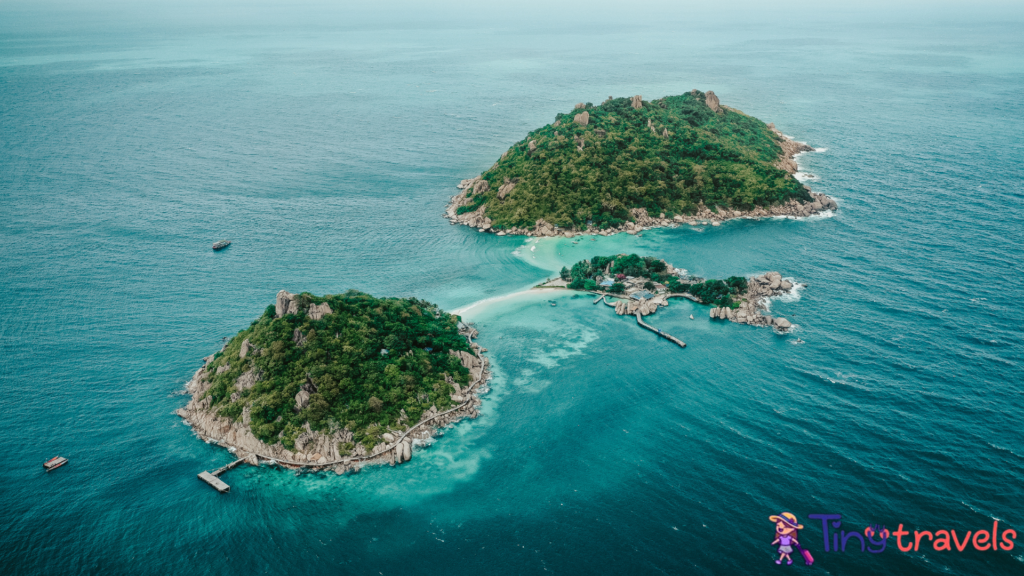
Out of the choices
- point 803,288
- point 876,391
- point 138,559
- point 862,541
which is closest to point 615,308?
point 803,288

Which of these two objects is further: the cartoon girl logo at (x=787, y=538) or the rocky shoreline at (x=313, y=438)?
the rocky shoreline at (x=313, y=438)

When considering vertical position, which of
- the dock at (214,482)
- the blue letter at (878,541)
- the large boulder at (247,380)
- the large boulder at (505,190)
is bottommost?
the blue letter at (878,541)

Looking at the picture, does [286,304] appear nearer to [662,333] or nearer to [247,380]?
[247,380]

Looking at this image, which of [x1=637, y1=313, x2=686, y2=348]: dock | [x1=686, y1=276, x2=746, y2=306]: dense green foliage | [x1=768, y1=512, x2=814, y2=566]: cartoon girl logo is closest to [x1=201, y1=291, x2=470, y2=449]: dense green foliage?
[x1=637, y1=313, x2=686, y2=348]: dock

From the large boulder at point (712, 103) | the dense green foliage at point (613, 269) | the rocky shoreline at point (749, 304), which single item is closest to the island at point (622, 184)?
the dense green foliage at point (613, 269)

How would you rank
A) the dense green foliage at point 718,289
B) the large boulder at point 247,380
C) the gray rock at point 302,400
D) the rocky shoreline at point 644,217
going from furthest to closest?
the rocky shoreline at point 644,217, the dense green foliage at point 718,289, the large boulder at point 247,380, the gray rock at point 302,400

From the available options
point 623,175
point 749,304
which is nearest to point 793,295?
point 749,304

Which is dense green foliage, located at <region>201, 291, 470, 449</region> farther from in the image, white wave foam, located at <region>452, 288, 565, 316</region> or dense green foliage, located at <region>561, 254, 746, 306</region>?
dense green foliage, located at <region>561, 254, 746, 306</region>

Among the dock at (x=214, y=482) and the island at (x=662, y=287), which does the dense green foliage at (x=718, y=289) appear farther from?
the dock at (x=214, y=482)
